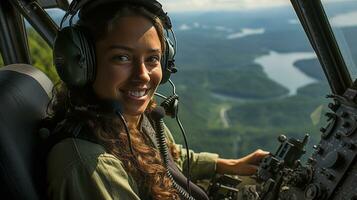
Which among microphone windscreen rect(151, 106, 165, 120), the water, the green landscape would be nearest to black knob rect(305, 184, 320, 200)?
microphone windscreen rect(151, 106, 165, 120)

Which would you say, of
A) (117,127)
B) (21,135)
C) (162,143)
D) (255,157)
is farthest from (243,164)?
(21,135)

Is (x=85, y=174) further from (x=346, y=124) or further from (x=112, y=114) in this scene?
(x=346, y=124)

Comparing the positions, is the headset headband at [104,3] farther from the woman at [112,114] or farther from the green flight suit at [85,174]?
the green flight suit at [85,174]

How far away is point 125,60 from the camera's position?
4.19 feet

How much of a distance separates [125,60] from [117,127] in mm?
202

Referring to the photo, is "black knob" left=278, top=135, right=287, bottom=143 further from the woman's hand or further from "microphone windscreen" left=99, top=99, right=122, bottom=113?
"microphone windscreen" left=99, top=99, right=122, bottom=113

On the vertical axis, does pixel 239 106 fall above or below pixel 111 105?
below

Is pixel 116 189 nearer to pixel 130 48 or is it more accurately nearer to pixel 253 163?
pixel 130 48

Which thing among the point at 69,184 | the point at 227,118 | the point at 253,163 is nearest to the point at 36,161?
the point at 69,184

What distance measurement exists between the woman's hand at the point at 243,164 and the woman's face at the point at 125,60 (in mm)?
777

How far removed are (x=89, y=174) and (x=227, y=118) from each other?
2118cm

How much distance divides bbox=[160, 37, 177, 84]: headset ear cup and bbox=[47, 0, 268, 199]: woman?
0.06m

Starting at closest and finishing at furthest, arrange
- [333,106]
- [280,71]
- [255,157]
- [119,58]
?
[119,58], [333,106], [255,157], [280,71]

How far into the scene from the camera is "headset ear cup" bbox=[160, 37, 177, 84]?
1.46 metres
